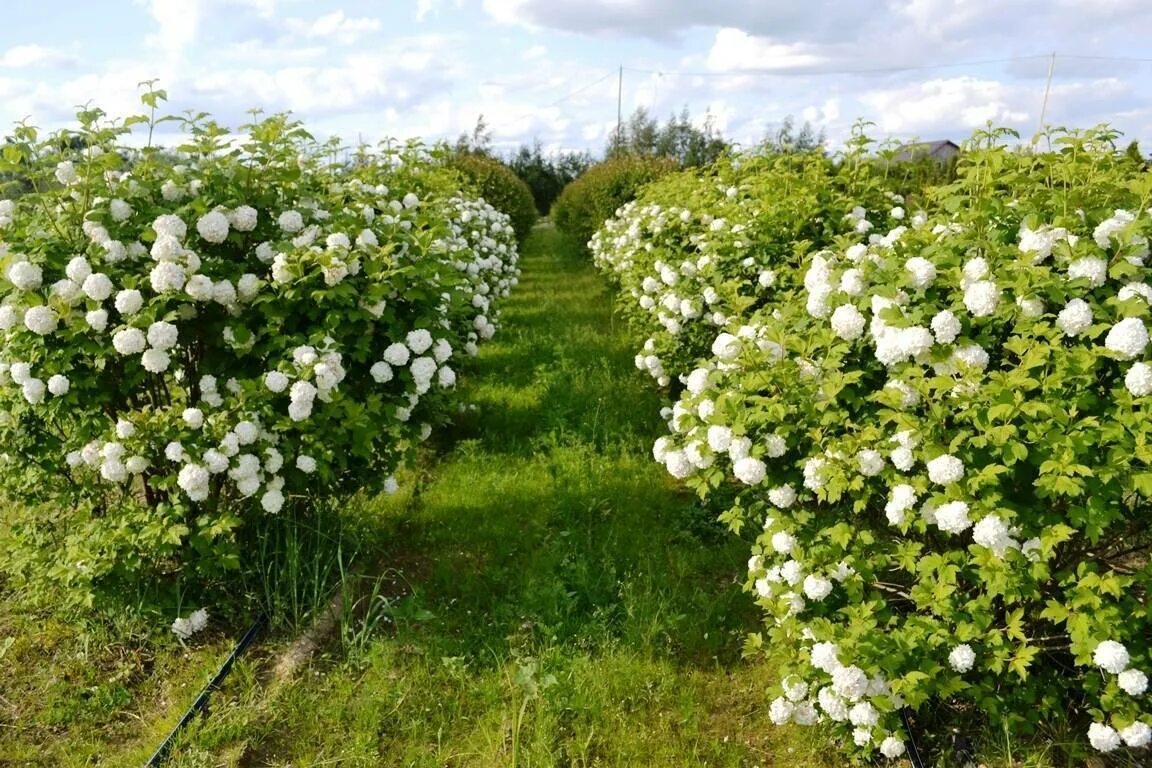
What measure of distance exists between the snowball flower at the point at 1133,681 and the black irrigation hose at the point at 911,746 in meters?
0.63

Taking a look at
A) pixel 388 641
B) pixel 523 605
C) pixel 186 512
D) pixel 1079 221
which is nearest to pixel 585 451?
pixel 523 605

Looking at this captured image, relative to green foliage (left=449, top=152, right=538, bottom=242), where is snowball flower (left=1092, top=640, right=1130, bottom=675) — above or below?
below

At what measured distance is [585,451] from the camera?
5.22 meters

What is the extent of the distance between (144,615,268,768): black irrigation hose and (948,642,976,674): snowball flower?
2.55 metres

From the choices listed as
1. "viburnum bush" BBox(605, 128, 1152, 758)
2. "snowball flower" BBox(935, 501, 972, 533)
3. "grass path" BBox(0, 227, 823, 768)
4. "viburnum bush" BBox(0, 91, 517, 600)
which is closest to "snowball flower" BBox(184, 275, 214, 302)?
"viburnum bush" BBox(0, 91, 517, 600)

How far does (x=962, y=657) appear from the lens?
227 cm

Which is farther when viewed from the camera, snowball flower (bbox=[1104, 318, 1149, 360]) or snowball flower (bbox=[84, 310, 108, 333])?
snowball flower (bbox=[84, 310, 108, 333])

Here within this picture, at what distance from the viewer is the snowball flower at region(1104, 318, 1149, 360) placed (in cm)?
210

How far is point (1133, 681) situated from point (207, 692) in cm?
303

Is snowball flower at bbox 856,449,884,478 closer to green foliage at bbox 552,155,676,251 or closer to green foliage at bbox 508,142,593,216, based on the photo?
green foliage at bbox 552,155,676,251

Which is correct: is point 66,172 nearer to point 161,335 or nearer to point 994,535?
point 161,335

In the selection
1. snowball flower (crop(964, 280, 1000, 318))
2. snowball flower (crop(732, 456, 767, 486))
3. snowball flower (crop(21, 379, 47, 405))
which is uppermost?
snowball flower (crop(964, 280, 1000, 318))

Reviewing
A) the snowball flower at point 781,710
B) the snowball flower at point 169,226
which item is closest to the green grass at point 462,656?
the snowball flower at point 781,710

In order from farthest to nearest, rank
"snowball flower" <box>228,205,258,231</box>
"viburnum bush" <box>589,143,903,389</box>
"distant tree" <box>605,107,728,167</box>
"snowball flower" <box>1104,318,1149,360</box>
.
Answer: "distant tree" <box>605,107,728,167</box> < "viburnum bush" <box>589,143,903,389</box> < "snowball flower" <box>228,205,258,231</box> < "snowball flower" <box>1104,318,1149,360</box>
